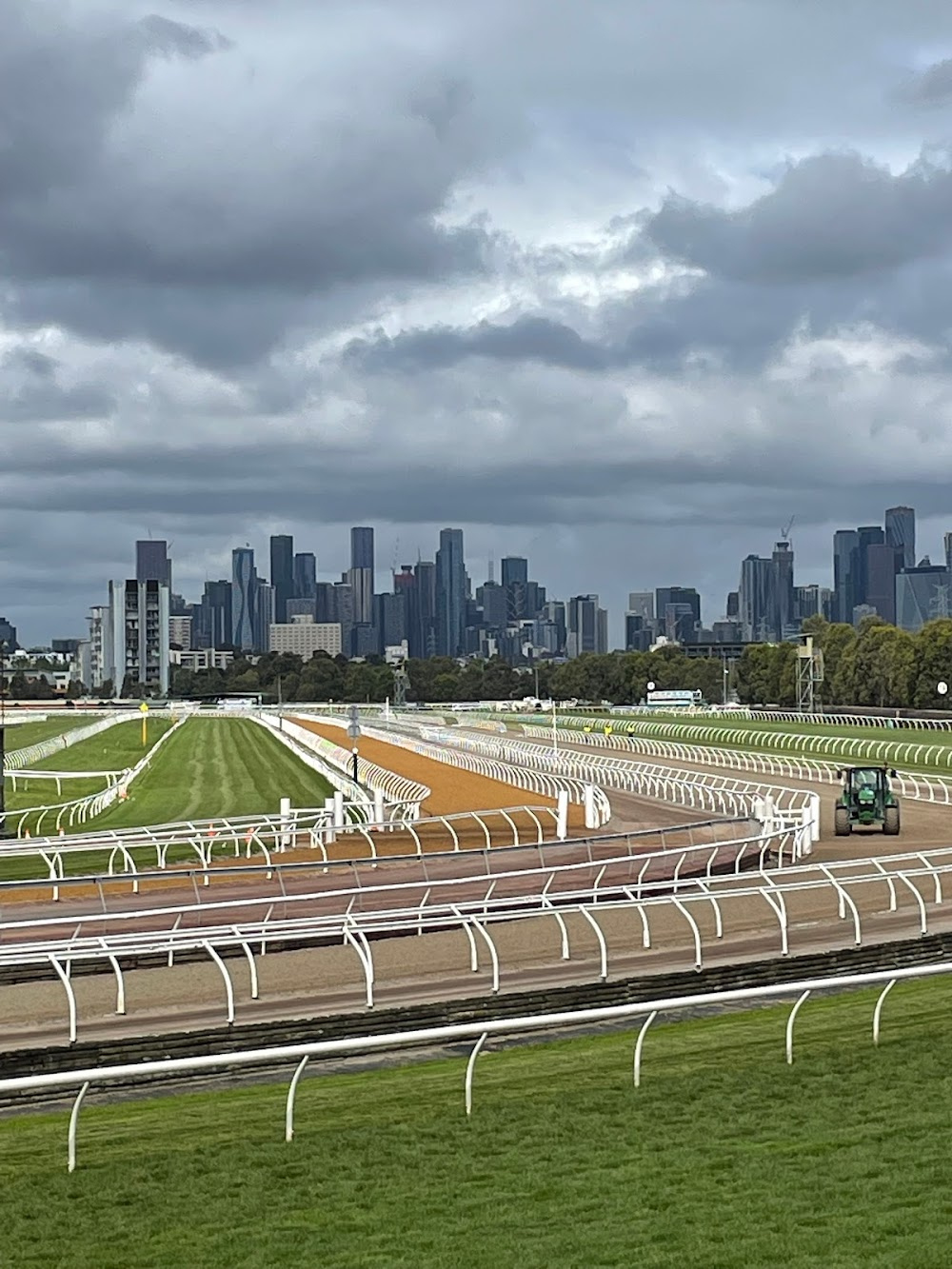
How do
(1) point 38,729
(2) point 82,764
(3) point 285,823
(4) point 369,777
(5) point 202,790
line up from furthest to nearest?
1. (1) point 38,729
2. (2) point 82,764
3. (5) point 202,790
4. (4) point 369,777
5. (3) point 285,823

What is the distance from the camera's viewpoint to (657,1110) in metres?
12.2

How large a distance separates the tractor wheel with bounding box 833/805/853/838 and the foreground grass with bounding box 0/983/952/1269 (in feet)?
59.0

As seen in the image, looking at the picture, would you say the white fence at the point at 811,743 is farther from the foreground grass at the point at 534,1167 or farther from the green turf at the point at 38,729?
the foreground grass at the point at 534,1167

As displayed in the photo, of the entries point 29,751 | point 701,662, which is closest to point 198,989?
point 29,751

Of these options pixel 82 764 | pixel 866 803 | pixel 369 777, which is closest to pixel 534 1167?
pixel 866 803

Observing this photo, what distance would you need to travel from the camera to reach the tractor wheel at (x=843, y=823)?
3219cm

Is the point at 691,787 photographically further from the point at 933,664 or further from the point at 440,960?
the point at 933,664

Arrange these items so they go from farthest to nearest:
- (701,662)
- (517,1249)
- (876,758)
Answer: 1. (701,662)
2. (876,758)
3. (517,1249)

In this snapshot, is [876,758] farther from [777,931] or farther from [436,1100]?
[436,1100]

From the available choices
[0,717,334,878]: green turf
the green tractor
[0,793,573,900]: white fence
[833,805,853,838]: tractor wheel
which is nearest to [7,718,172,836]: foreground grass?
[0,717,334,878]: green turf

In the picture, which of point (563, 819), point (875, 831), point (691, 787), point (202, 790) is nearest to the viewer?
point (563, 819)

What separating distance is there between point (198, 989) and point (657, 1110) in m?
6.24

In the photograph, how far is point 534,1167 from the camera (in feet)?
35.9

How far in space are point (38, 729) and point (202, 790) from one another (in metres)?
58.9
